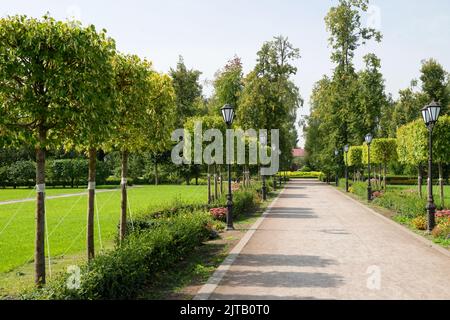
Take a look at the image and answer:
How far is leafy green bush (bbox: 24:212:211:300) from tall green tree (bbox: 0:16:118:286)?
981 mm

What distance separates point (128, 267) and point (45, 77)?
3.12m

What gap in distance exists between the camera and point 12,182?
50250mm

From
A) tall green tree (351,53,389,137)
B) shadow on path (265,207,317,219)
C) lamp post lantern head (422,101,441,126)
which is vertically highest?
tall green tree (351,53,389,137)

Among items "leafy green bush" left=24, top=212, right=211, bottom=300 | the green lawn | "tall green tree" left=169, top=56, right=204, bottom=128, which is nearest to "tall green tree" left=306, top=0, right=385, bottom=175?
"tall green tree" left=169, top=56, right=204, bottom=128

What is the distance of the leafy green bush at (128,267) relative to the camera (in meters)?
6.02

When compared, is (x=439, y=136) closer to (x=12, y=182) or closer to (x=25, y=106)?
(x=25, y=106)

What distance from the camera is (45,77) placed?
21.7 ft

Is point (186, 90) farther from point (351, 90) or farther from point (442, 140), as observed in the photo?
point (442, 140)

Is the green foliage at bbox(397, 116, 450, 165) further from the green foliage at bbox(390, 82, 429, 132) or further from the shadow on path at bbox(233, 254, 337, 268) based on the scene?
the green foliage at bbox(390, 82, 429, 132)

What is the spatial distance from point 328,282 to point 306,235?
6.09 meters

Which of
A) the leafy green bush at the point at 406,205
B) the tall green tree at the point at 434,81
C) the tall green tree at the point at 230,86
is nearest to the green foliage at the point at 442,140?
the leafy green bush at the point at 406,205

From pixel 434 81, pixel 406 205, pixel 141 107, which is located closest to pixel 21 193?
pixel 406 205

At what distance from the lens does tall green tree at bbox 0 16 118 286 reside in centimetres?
652

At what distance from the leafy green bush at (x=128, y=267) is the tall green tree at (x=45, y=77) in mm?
981
